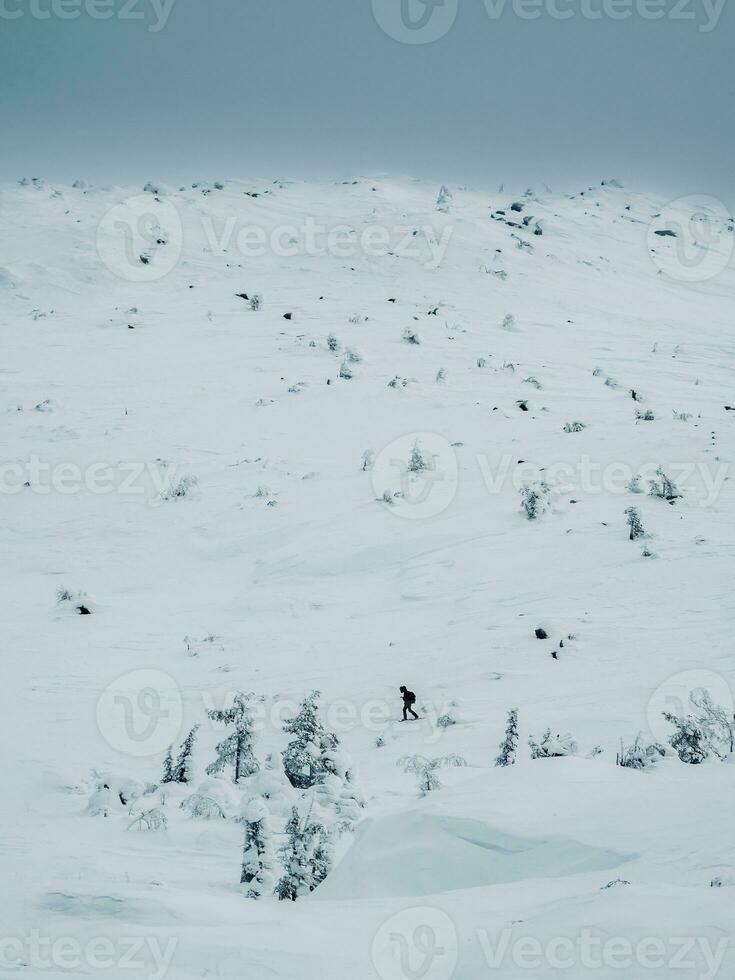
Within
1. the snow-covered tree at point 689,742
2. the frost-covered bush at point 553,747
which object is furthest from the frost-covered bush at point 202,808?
the snow-covered tree at point 689,742

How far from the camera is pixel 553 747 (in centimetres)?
675

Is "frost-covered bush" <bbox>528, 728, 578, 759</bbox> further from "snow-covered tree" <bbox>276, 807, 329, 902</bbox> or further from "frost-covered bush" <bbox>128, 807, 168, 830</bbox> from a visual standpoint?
"frost-covered bush" <bbox>128, 807, 168, 830</bbox>

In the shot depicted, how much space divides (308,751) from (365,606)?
4473 mm

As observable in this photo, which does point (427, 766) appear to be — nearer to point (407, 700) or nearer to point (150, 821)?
point (407, 700)

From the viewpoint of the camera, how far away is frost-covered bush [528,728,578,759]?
6.72 metres

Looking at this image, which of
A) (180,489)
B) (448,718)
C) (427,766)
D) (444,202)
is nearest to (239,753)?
(427,766)

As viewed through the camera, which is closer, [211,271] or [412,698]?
[412,698]

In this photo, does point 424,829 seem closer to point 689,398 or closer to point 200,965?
point 200,965

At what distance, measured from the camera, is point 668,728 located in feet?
23.8

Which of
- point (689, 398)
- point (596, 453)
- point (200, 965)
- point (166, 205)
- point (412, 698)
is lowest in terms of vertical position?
point (200, 965)

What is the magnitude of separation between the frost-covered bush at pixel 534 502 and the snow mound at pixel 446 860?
882 cm

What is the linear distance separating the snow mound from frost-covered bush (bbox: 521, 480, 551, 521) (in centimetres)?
882

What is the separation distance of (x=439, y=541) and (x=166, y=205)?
3008 centimetres

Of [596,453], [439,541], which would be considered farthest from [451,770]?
[596,453]
